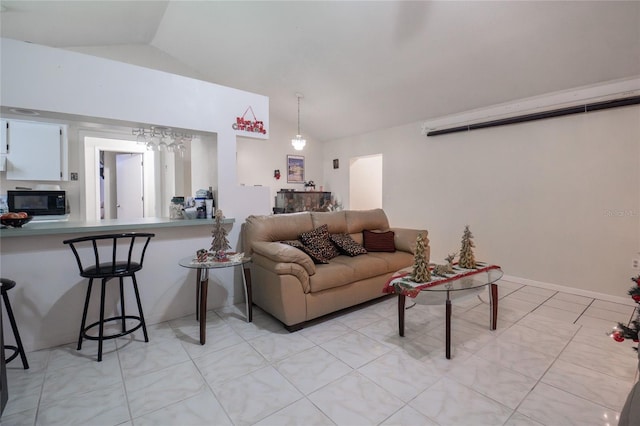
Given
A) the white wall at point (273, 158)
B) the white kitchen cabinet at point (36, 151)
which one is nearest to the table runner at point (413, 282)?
the white wall at point (273, 158)

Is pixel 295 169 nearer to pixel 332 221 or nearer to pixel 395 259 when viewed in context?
pixel 332 221

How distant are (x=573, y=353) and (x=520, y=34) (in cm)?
292

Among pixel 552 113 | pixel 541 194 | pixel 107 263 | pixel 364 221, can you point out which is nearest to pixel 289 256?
pixel 107 263

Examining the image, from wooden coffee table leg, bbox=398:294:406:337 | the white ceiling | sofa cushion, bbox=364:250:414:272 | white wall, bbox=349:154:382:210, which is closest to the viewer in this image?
wooden coffee table leg, bbox=398:294:406:337

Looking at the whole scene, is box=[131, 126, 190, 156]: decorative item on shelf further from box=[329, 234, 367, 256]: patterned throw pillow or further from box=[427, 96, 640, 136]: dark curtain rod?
box=[427, 96, 640, 136]: dark curtain rod

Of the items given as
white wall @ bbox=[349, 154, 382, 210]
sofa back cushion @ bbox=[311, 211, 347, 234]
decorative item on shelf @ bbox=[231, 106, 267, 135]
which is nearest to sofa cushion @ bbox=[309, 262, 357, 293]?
sofa back cushion @ bbox=[311, 211, 347, 234]

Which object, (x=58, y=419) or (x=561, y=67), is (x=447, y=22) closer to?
(x=561, y=67)

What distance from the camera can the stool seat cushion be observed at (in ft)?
6.74

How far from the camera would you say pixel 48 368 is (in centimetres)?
198

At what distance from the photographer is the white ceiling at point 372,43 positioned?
275 cm

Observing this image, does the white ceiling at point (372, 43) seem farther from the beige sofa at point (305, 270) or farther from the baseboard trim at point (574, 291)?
the baseboard trim at point (574, 291)

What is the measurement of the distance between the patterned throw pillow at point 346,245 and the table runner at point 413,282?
0.78 m

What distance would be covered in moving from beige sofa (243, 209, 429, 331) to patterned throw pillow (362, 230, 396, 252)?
0.07 meters

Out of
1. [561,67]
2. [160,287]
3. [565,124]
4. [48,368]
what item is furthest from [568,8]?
[48,368]
